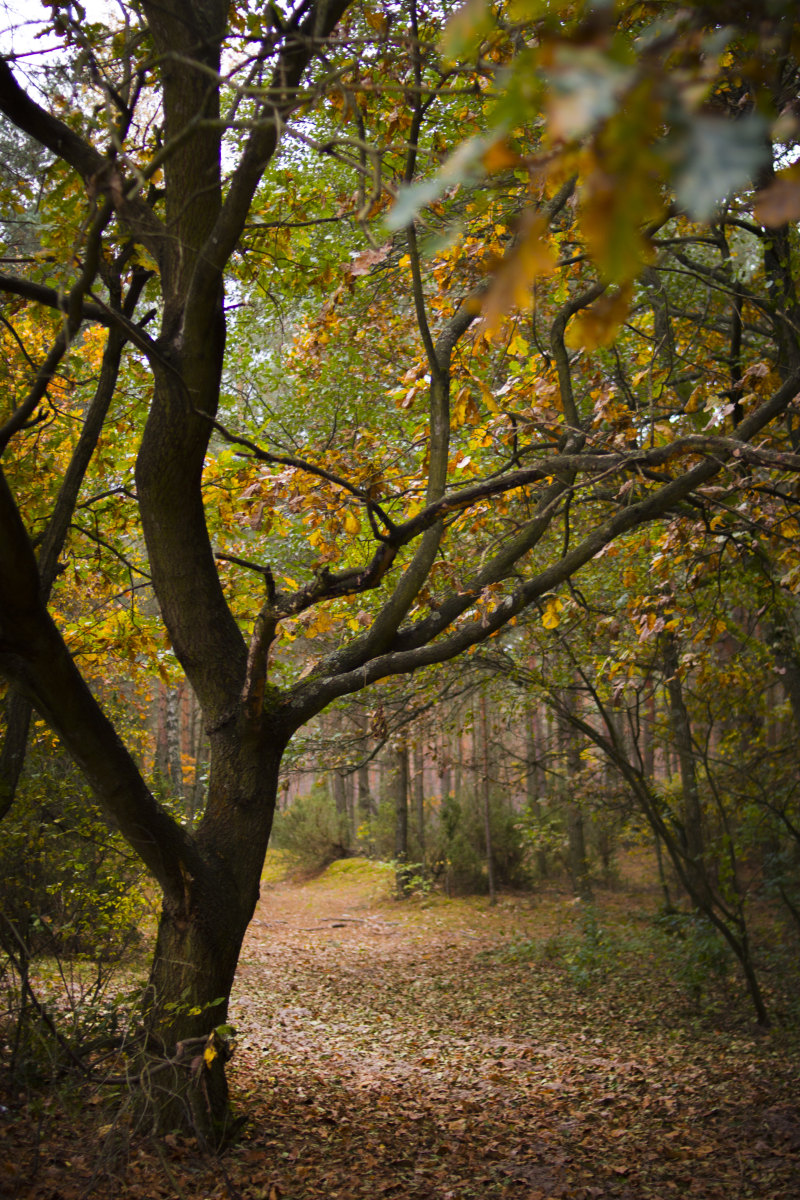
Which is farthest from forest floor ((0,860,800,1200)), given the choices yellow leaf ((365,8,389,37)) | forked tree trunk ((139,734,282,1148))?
yellow leaf ((365,8,389,37))

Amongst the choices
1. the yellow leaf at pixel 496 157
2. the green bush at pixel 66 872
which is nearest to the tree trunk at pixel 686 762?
the green bush at pixel 66 872

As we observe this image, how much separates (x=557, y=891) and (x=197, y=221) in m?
13.3

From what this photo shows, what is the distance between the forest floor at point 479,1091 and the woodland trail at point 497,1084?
0.02 metres

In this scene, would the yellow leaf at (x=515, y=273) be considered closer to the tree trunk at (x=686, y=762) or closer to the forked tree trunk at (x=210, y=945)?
the forked tree trunk at (x=210, y=945)

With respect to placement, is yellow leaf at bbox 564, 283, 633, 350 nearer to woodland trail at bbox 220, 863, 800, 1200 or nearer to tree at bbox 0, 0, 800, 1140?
tree at bbox 0, 0, 800, 1140

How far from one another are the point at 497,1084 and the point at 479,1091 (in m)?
0.22

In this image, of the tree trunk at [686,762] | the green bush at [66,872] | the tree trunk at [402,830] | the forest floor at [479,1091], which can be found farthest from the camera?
the tree trunk at [402,830]

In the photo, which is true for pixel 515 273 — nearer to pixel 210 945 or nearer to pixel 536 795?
pixel 210 945

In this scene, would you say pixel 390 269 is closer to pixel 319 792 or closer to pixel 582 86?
pixel 582 86

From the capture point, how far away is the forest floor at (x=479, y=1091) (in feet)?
11.4

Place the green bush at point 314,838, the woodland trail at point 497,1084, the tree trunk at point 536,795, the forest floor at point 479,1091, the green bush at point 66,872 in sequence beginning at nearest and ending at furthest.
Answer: the forest floor at point 479,1091
the woodland trail at point 497,1084
the green bush at point 66,872
the tree trunk at point 536,795
the green bush at point 314,838

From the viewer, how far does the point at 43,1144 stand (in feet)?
11.2

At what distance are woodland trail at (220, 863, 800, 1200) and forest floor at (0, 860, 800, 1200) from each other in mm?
18

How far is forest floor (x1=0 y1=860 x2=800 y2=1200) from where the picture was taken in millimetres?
3480
